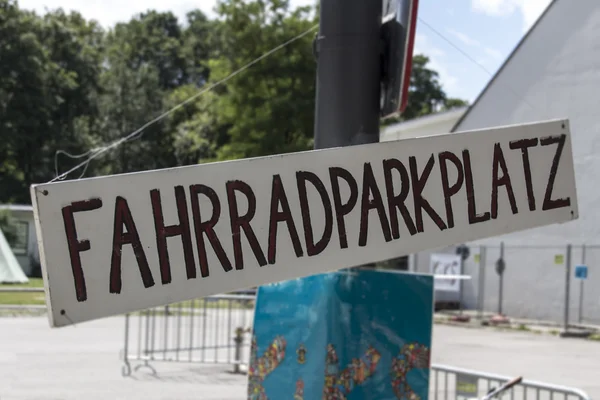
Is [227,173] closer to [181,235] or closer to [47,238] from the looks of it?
[181,235]

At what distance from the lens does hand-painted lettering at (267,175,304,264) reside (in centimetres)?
272

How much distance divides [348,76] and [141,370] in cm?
1032

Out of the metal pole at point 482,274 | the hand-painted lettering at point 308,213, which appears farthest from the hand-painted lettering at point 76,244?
the metal pole at point 482,274

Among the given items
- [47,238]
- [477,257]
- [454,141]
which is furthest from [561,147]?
[477,257]

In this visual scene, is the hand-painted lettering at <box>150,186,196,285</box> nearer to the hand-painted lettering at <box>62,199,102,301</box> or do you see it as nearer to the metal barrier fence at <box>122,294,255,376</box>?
the hand-painted lettering at <box>62,199,102,301</box>

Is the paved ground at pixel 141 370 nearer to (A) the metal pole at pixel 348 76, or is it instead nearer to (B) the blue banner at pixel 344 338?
(B) the blue banner at pixel 344 338

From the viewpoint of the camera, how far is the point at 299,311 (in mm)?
3359

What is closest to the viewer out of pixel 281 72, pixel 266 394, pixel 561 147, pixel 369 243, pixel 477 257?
pixel 369 243

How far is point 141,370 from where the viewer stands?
12734 millimetres

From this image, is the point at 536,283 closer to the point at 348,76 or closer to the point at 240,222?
the point at 348,76

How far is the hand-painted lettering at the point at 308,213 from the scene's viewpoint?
2770 mm

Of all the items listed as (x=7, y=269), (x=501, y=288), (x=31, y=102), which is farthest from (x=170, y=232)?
(x=31, y=102)

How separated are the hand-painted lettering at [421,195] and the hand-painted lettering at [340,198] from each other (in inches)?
8.7

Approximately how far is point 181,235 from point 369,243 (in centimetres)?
62
